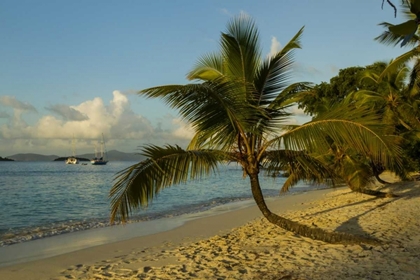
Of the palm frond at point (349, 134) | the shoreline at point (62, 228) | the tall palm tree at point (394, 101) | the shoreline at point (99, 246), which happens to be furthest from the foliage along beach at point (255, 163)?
the tall palm tree at point (394, 101)

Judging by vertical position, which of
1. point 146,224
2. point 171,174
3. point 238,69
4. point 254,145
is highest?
point 238,69

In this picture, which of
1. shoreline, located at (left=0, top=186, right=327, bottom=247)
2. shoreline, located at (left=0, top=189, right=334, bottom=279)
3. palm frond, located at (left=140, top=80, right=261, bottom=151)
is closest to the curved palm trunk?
palm frond, located at (left=140, top=80, right=261, bottom=151)

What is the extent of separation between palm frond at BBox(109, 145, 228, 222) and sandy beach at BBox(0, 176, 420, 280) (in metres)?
1.12

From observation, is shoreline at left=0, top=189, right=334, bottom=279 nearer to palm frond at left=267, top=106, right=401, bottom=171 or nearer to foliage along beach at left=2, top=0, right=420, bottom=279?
foliage along beach at left=2, top=0, right=420, bottom=279

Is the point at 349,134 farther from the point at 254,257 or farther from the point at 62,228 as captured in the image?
the point at 62,228

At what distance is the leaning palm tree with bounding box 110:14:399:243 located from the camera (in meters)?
6.31

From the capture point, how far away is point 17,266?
25.3 ft

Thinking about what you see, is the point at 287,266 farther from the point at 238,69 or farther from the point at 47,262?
the point at 47,262

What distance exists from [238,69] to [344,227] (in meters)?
4.57

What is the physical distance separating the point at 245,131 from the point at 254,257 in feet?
6.87

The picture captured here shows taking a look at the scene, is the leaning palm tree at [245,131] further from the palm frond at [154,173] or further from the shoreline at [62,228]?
the shoreline at [62,228]

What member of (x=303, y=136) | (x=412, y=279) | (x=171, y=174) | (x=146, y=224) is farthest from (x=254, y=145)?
(x=146, y=224)

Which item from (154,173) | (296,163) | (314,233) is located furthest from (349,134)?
(154,173)

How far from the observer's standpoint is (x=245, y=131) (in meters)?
6.83
